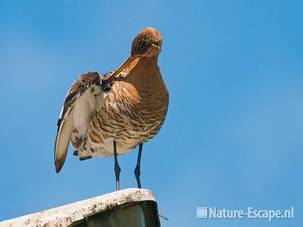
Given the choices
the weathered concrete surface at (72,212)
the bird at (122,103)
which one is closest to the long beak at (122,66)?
the bird at (122,103)

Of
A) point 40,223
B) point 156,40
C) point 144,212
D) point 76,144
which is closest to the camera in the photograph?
point 40,223

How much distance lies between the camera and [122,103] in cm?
1088

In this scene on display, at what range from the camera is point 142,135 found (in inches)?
439

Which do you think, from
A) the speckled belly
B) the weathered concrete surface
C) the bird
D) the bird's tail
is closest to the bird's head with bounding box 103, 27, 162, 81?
the bird

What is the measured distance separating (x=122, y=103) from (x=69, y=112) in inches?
27.1

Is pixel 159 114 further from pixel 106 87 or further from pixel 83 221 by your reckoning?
pixel 83 221

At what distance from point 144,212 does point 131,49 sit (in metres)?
5.89

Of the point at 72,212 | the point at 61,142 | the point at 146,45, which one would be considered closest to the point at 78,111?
the point at 61,142

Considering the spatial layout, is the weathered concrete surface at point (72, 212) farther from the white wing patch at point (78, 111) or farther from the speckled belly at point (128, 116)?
the speckled belly at point (128, 116)

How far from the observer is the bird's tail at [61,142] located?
426 inches

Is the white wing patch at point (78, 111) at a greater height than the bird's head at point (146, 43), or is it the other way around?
the bird's head at point (146, 43)

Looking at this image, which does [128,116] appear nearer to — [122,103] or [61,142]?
[122,103]

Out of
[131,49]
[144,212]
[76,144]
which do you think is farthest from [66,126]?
[144,212]

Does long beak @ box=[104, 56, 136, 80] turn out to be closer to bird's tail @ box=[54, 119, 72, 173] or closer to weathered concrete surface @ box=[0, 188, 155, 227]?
bird's tail @ box=[54, 119, 72, 173]
